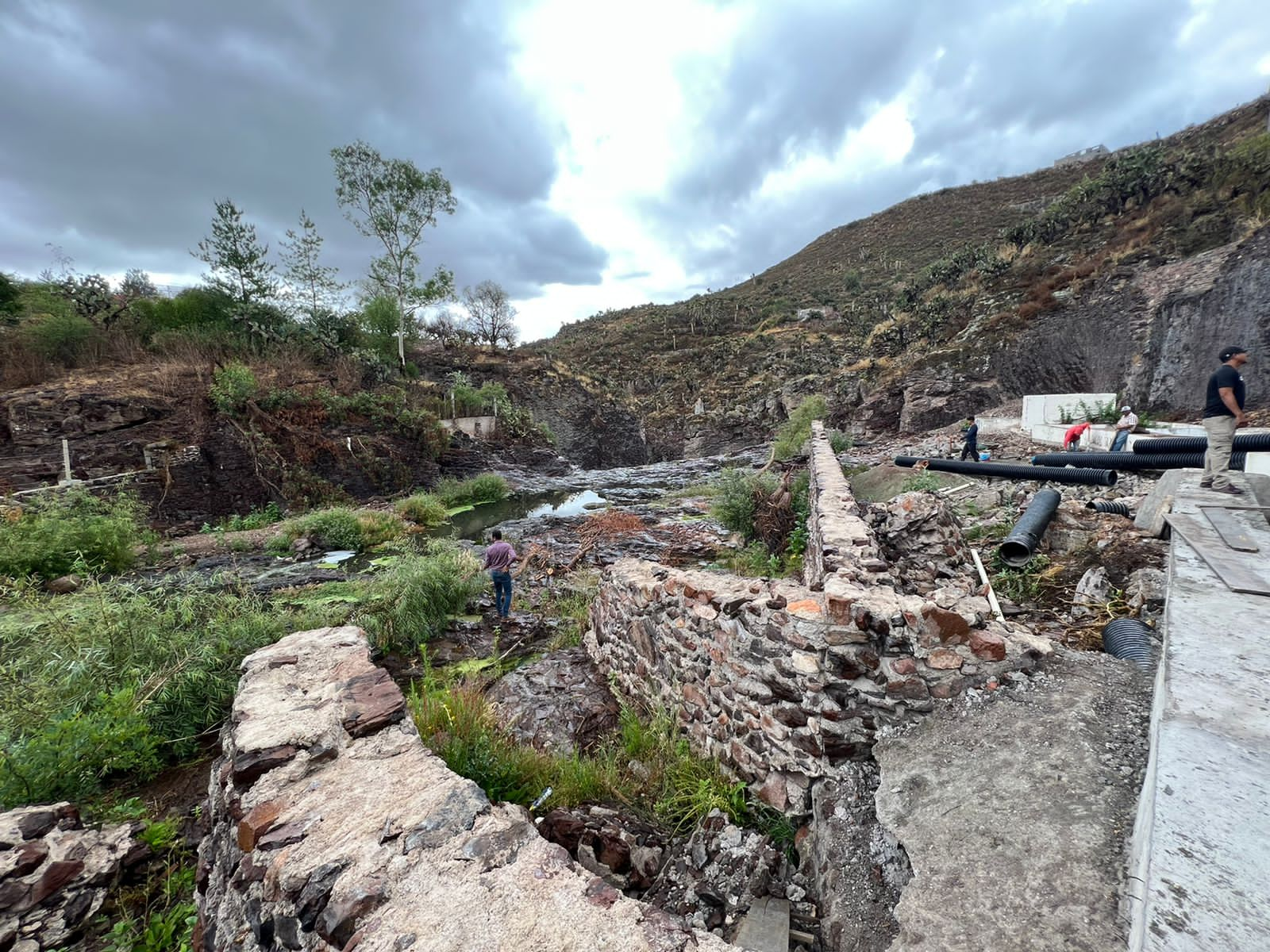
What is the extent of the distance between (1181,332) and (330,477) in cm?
2367

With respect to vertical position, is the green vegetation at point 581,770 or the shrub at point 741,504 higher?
the shrub at point 741,504

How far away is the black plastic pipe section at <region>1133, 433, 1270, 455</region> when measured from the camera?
5859 mm

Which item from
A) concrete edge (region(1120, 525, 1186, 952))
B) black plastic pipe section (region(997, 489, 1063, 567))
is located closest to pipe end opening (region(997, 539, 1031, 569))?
black plastic pipe section (region(997, 489, 1063, 567))

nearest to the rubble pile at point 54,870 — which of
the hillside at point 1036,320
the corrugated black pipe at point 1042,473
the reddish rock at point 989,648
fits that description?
the reddish rock at point 989,648

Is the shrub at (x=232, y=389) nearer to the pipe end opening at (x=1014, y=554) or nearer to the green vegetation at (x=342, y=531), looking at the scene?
the green vegetation at (x=342, y=531)

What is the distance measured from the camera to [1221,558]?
309 centimetres

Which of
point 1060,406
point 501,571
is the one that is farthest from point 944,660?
point 1060,406

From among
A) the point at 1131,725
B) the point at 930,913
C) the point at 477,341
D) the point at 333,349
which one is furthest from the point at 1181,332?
the point at 477,341

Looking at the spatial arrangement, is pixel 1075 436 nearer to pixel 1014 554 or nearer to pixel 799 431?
pixel 1014 554

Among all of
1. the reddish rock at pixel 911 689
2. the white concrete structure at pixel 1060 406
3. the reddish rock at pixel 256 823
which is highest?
the white concrete structure at pixel 1060 406

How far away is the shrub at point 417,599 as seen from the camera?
5.57 m

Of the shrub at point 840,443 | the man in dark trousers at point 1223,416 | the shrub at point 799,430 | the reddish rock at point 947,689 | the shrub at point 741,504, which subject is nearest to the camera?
the reddish rock at point 947,689

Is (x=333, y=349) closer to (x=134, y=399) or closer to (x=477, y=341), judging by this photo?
(x=134, y=399)

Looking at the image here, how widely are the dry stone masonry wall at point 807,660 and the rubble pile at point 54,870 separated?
121 inches
